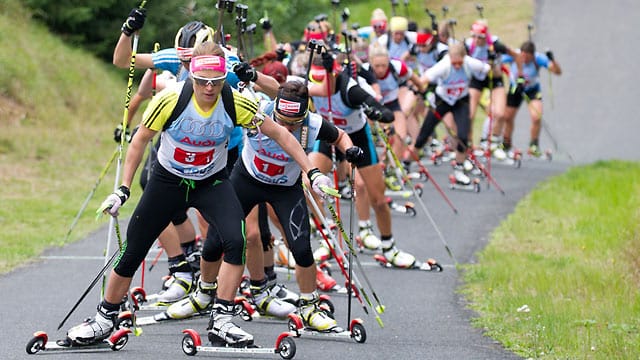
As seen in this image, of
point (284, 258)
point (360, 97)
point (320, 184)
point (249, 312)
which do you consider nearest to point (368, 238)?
point (284, 258)

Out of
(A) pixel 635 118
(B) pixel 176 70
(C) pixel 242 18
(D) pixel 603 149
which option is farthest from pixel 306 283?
(A) pixel 635 118

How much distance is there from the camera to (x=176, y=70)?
31.6 ft

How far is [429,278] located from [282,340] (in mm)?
3771

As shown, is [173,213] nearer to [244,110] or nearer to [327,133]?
[244,110]

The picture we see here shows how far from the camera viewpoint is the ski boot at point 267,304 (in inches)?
373

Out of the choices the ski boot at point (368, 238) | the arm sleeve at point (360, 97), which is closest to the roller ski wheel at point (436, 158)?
the ski boot at point (368, 238)

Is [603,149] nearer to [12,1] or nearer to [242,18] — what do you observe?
Answer: [12,1]

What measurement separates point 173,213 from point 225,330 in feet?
2.83

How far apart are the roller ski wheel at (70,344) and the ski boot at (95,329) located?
3 centimetres

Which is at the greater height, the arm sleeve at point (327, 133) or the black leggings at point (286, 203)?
the arm sleeve at point (327, 133)

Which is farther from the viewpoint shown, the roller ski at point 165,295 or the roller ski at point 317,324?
the roller ski at point 165,295

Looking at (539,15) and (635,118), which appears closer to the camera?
(635,118)

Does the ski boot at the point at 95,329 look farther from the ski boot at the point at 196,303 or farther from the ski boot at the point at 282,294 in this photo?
the ski boot at the point at 282,294

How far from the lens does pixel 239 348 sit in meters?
8.13
